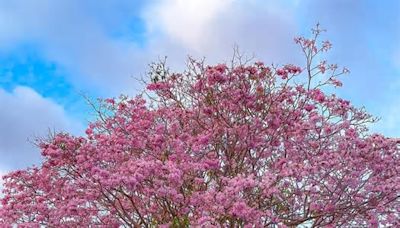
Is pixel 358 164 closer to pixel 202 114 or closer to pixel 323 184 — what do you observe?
pixel 323 184

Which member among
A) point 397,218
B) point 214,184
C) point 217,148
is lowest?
point 397,218

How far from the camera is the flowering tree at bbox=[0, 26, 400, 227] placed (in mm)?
10250

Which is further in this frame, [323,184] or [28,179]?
[28,179]

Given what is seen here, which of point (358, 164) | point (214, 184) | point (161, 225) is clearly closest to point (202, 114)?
point (214, 184)

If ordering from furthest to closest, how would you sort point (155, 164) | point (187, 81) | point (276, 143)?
point (187, 81)
point (276, 143)
point (155, 164)

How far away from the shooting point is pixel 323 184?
1055 centimetres

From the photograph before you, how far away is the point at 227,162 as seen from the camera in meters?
11.2

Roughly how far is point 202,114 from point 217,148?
836 mm

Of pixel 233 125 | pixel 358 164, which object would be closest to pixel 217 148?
pixel 233 125

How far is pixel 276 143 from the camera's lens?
11.3m

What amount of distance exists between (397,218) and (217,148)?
366cm

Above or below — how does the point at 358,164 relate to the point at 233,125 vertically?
below

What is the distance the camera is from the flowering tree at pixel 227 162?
1025 centimetres

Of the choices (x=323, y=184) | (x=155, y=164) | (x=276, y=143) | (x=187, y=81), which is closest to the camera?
(x=155, y=164)
